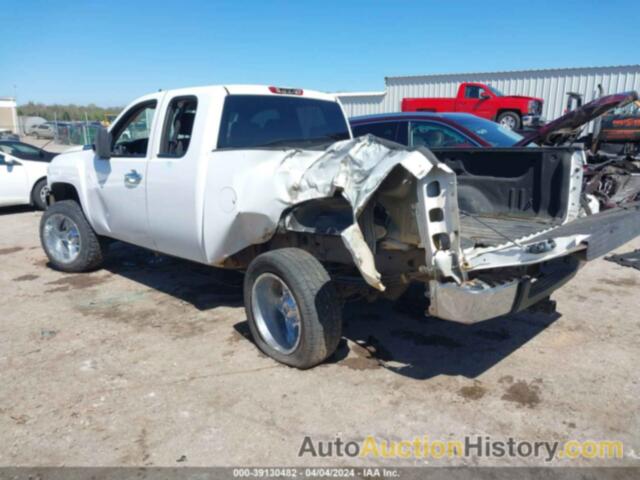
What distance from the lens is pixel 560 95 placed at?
67.8 ft

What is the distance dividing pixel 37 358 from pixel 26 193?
7.89 m

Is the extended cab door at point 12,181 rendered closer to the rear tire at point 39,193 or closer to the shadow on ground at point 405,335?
the rear tire at point 39,193

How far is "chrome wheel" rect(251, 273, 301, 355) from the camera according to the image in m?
3.73

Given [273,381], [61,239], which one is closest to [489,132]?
[273,381]

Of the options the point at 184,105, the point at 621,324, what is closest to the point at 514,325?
the point at 621,324

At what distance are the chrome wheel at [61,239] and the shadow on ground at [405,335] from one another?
3.37 feet

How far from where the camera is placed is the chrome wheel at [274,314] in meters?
3.73

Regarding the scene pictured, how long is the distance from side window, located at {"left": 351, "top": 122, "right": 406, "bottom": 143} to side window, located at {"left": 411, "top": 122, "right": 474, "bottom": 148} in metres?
0.28

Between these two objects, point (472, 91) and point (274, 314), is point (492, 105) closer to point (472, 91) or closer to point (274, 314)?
point (472, 91)

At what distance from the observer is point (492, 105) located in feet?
56.6

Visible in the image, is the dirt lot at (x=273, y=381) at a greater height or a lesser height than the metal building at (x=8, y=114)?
lesser

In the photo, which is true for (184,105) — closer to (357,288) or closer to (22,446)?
(357,288)

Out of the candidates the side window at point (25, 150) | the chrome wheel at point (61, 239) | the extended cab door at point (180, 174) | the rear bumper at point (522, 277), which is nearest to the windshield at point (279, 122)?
the extended cab door at point (180, 174)

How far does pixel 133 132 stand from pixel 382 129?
3.75m
